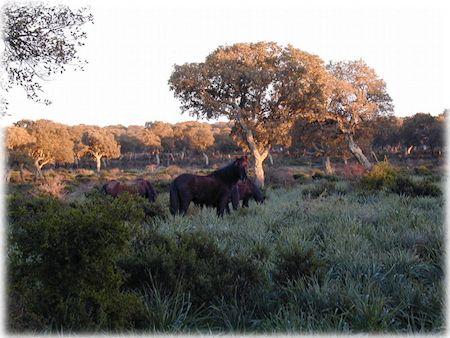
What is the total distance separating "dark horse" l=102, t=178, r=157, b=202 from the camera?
1444 cm

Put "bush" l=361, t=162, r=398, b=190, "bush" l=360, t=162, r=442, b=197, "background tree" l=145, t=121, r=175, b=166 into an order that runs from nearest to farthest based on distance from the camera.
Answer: "bush" l=360, t=162, r=442, b=197
"bush" l=361, t=162, r=398, b=190
"background tree" l=145, t=121, r=175, b=166

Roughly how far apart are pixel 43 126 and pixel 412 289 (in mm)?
63364

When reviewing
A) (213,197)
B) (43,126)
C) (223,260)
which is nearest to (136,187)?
(213,197)

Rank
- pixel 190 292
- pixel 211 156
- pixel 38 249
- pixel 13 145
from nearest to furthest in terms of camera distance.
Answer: pixel 38 249, pixel 190 292, pixel 13 145, pixel 211 156

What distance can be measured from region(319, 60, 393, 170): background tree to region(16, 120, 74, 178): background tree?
38.2 metres

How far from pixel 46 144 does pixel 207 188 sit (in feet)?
170

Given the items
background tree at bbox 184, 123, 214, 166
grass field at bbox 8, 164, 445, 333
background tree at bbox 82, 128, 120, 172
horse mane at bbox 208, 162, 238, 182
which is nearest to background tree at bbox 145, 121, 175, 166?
background tree at bbox 184, 123, 214, 166

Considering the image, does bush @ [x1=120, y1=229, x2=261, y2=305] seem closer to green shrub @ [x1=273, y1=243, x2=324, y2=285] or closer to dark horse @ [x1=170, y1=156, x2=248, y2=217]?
green shrub @ [x1=273, y1=243, x2=324, y2=285]

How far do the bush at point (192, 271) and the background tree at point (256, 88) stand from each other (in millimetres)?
23650

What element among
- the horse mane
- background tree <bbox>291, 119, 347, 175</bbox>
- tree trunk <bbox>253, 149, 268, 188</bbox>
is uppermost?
background tree <bbox>291, 119, 347, 175</bbox>

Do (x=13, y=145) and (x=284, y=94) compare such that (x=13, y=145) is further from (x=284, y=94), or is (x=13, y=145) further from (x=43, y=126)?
(x=284, y=94)

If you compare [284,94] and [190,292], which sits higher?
[284,94]

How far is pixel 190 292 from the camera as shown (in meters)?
4.04

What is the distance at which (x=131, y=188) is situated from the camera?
49.1 ft
